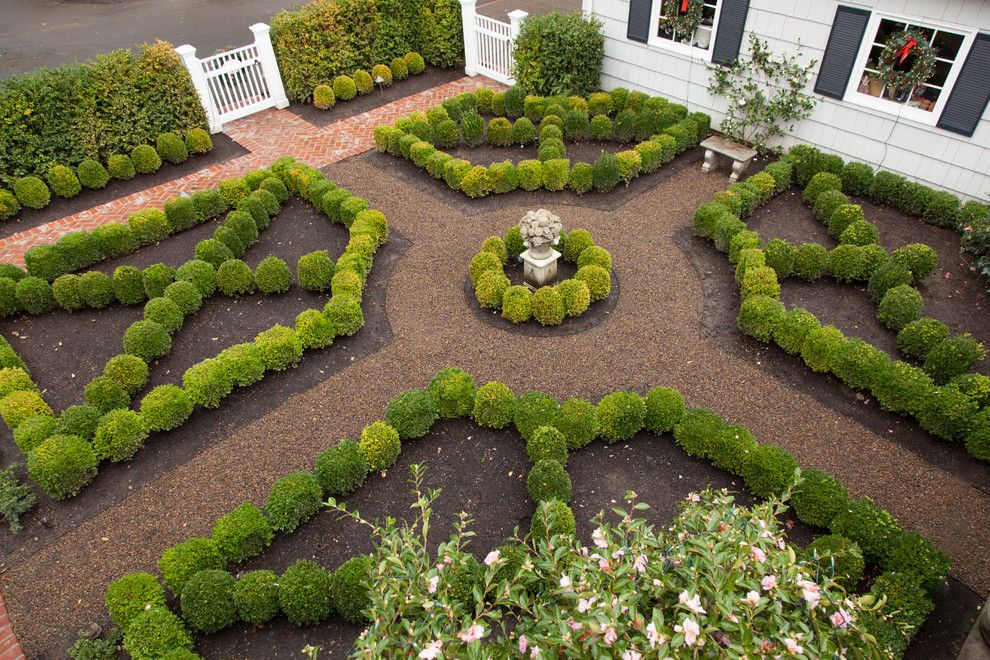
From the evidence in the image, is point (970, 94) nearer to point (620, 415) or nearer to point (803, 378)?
point (803, 378)

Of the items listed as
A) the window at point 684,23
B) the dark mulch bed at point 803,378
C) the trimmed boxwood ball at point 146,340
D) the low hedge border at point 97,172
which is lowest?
the dark mulch bed at point 803,378

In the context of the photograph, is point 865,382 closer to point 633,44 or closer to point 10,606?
point 633,44

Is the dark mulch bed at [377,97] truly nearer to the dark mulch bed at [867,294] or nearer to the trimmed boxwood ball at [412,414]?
the dark mulch bed at [867,294]

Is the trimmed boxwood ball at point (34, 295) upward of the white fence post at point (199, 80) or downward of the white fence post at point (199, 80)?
downward

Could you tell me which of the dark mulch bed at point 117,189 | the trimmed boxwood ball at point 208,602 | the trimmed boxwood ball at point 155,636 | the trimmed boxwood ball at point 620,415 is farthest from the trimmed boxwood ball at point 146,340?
the trimmed boxwood ball at point 620,415

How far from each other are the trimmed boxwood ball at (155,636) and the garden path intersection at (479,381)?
1001mm

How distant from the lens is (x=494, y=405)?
25.1ft

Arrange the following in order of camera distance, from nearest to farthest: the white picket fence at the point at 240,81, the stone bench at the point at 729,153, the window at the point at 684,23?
1. the stone bench at the point at 729,153
2. the window at the point at 684,23
3. the white picket fence at the point at 240,81

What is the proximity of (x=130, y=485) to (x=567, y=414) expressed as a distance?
207 inches

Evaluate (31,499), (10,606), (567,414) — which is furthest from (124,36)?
(567,414)

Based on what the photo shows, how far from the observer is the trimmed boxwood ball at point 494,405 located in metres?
7.66

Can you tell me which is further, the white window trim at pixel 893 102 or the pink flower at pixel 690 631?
the white window trim at pixel 893 102

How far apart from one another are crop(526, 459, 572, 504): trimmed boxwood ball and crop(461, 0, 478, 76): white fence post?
12.1 meters

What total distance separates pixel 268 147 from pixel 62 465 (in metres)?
8.45
